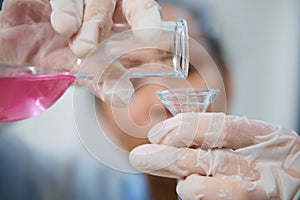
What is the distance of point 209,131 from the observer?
71cm

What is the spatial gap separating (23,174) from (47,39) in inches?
14.2

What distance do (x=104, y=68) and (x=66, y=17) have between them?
8cm

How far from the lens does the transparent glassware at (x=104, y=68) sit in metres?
0.44

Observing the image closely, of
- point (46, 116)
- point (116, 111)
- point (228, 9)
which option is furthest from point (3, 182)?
point (228, 9)

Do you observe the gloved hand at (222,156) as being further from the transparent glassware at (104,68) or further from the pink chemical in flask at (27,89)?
the pink chemical in flask at (27,89)

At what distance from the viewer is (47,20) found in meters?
0.53

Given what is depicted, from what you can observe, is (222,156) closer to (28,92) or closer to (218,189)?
(218,189)

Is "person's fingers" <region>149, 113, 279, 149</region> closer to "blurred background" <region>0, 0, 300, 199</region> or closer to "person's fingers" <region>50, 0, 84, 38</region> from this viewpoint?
"blurred background" <region>0, 0, 300, 199</region>

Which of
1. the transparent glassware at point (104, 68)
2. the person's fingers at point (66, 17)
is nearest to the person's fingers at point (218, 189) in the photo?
the transparent glassware at point (104, 68)

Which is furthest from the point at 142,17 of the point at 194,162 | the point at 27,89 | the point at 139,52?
the point at 194,162

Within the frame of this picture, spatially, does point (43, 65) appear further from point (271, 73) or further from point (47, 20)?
point (271, 73)

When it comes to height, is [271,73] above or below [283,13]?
below

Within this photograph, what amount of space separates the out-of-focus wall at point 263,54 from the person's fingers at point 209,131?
0.03 m

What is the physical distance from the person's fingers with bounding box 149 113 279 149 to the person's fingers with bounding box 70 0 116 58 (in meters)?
0.25
